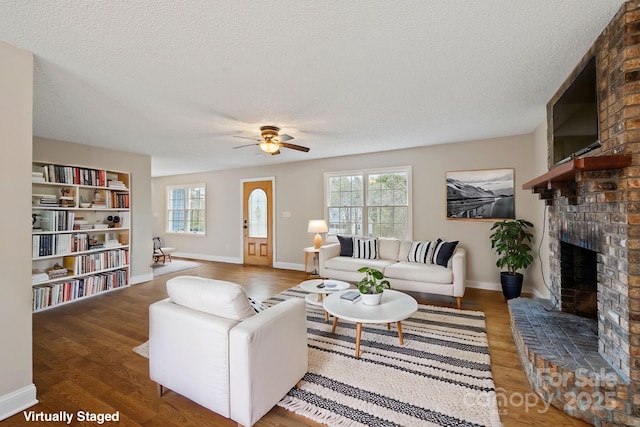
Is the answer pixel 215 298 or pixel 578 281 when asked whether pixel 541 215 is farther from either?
pixel 215 298

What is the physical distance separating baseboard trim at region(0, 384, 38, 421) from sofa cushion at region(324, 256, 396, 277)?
341 cm

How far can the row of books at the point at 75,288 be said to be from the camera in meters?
3.65

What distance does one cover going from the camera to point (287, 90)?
254cm

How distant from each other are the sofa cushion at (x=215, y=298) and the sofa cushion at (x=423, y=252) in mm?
3116

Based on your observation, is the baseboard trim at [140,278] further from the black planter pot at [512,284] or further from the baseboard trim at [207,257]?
the black planter pot at [512,284]

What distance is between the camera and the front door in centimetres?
654

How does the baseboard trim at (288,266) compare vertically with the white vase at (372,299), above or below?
below

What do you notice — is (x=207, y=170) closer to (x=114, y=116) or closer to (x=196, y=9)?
(x=114, y=116)

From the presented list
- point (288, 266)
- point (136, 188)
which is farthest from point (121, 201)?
point (288, 266)

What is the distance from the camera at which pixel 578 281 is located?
8.41ft

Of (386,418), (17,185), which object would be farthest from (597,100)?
(17,185)

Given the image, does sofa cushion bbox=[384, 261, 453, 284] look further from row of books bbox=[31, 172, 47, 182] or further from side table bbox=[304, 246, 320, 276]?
row of books bbox=[31, 172, 47, 182]

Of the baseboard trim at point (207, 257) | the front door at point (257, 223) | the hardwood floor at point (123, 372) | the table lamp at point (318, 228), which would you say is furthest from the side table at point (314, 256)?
the baseboard trim at point (207, 257)

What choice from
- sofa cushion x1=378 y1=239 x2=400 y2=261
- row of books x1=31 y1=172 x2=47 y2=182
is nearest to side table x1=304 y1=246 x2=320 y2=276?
sofa cushion x1=378 y1=239 x2=400 y2=261
